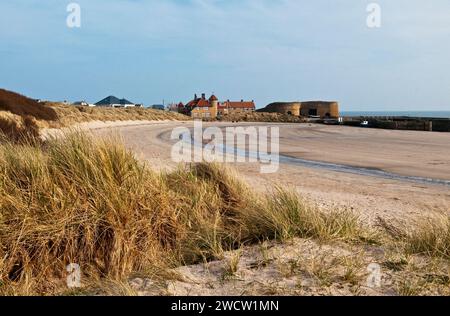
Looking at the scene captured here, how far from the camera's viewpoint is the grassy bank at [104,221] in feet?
13.9

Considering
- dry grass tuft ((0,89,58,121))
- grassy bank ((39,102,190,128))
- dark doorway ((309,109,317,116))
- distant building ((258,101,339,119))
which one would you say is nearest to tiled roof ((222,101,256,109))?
distant building ((258,101,339,119))

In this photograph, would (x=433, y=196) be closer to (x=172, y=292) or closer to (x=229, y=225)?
(x=229, y=225)

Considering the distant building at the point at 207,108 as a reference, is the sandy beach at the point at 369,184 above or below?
below

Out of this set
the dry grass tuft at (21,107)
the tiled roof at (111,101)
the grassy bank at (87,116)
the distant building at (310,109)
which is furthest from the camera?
the tiled roof at (111,101)

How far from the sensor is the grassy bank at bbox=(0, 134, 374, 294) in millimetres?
4234

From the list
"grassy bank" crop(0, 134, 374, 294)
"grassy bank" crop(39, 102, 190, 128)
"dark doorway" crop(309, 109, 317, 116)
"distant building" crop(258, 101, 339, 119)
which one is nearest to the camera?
"grassy bank" crop(0, 134, 374, 294)

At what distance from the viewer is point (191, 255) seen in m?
4.61

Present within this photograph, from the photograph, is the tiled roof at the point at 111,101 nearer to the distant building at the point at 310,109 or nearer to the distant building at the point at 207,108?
the distant building at the point at 207,108

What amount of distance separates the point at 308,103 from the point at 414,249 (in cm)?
10283

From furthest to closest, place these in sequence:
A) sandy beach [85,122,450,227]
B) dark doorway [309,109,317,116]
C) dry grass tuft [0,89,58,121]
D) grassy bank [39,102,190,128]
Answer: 1. dark doorway [309,109,317,116]
2. grassy bank [39,102,190,128]
3. dry grass tuft [0,89,58,121]
4. sandy beach [85,122,450,227]

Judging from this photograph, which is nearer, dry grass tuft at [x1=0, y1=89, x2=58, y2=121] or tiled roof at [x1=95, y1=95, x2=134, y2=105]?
A: dry grass tuft at [x1=0, y1=89, x2=58, y2=121]

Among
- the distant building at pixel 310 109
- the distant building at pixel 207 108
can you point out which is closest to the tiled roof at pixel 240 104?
the distant building at pixel 207 108

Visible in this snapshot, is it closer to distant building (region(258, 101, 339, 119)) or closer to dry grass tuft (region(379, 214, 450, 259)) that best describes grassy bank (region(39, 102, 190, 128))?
dry grass tuft (region(379, 214, 450, 259))
